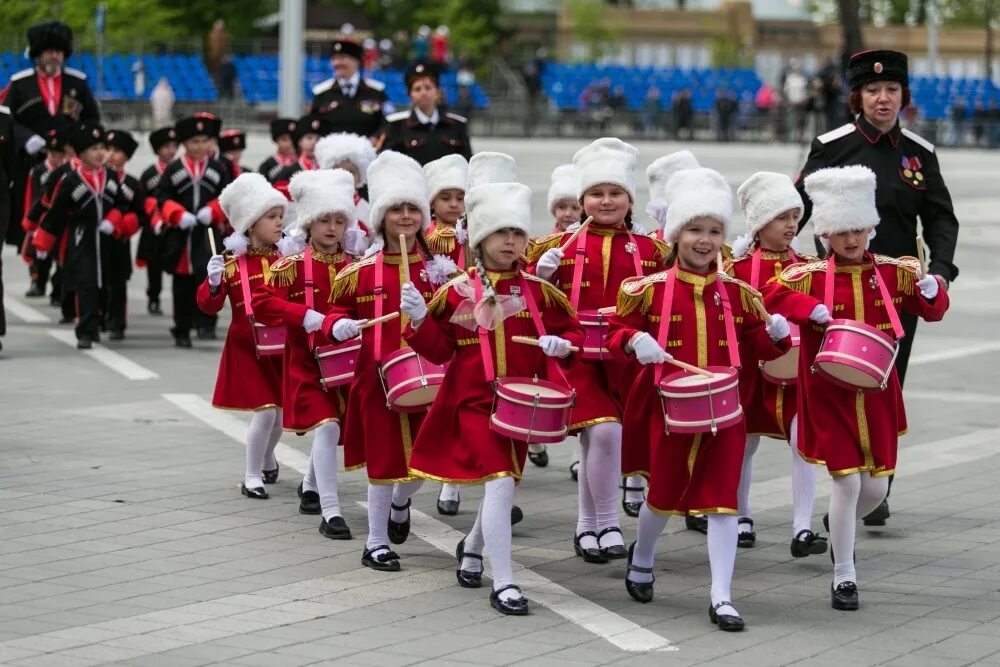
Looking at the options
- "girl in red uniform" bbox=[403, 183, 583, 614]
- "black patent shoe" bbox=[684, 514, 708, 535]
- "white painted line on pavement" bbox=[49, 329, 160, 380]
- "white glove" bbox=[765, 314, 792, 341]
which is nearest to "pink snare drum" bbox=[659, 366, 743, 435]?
"white glove" bbox=[765, 314, 792, 341]

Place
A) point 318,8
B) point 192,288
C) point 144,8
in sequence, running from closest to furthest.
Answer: point 192,288 < point 144,8 < point 318,8

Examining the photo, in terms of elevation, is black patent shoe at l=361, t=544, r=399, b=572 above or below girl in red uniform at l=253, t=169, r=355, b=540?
below

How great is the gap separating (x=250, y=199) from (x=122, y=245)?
689 cm

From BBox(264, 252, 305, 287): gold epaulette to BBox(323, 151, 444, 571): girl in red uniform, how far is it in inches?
28.5

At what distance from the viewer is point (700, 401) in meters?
7.38

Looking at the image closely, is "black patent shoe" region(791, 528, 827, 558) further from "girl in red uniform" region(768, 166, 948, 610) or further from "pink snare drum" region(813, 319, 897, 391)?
"pink snare drum" region(813, 319, 897, 391)

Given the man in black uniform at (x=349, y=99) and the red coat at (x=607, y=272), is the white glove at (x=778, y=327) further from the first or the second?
the man in black uniform at (x=349, y=99)

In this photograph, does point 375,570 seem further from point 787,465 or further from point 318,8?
point 318,8

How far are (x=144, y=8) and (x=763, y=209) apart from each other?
38.7 meters

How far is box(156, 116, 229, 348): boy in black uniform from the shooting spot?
1568 centimetres

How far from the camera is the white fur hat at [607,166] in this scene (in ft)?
29.3

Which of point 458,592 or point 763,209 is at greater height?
point 763,209

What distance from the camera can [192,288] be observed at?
1609 centimetres

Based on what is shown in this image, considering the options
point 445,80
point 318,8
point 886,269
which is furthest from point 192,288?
point 318,8
